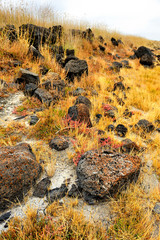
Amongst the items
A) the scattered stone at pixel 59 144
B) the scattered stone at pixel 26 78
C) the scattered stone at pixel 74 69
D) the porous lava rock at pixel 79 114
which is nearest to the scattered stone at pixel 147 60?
the scattered stone at pixel 74 69

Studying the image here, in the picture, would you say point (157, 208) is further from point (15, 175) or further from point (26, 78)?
point (26, 78)

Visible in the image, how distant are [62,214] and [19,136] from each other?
1.79 meters

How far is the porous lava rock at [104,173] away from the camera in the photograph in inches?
78.0

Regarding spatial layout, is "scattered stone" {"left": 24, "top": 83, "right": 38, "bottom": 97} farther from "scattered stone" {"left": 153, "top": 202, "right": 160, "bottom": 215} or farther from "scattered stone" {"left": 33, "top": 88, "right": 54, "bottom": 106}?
"scattered stone" {"left": 153, "top": 202, "right": 160, "bottom": 215}

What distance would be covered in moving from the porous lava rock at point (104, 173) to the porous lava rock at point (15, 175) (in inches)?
25.8

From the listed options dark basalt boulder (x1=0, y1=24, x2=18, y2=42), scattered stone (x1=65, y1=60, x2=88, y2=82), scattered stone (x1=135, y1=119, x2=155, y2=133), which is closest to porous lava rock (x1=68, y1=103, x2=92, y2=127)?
scattered stone (x1=135, y1=119, x2=155, y2=133)

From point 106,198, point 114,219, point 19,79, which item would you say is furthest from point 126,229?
point 19,79

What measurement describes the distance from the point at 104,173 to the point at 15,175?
1.12 meters

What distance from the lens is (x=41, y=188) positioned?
2121 millimetres

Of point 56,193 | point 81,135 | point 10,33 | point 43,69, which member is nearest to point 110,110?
point 81,135

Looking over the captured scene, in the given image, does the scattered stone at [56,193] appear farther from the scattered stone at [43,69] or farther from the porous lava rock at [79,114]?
the scattered stone at [43,69]

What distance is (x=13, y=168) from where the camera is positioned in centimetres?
199

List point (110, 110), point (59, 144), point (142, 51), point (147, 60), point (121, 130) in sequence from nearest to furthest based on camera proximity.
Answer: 1. point (59, 144)
2. point (121, 130)
3. point (110, 110)
4. point (147, 60)
5. point (142, 51)

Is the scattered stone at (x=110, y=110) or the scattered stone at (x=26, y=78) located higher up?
the scattered stone at (x=26, y=78)
